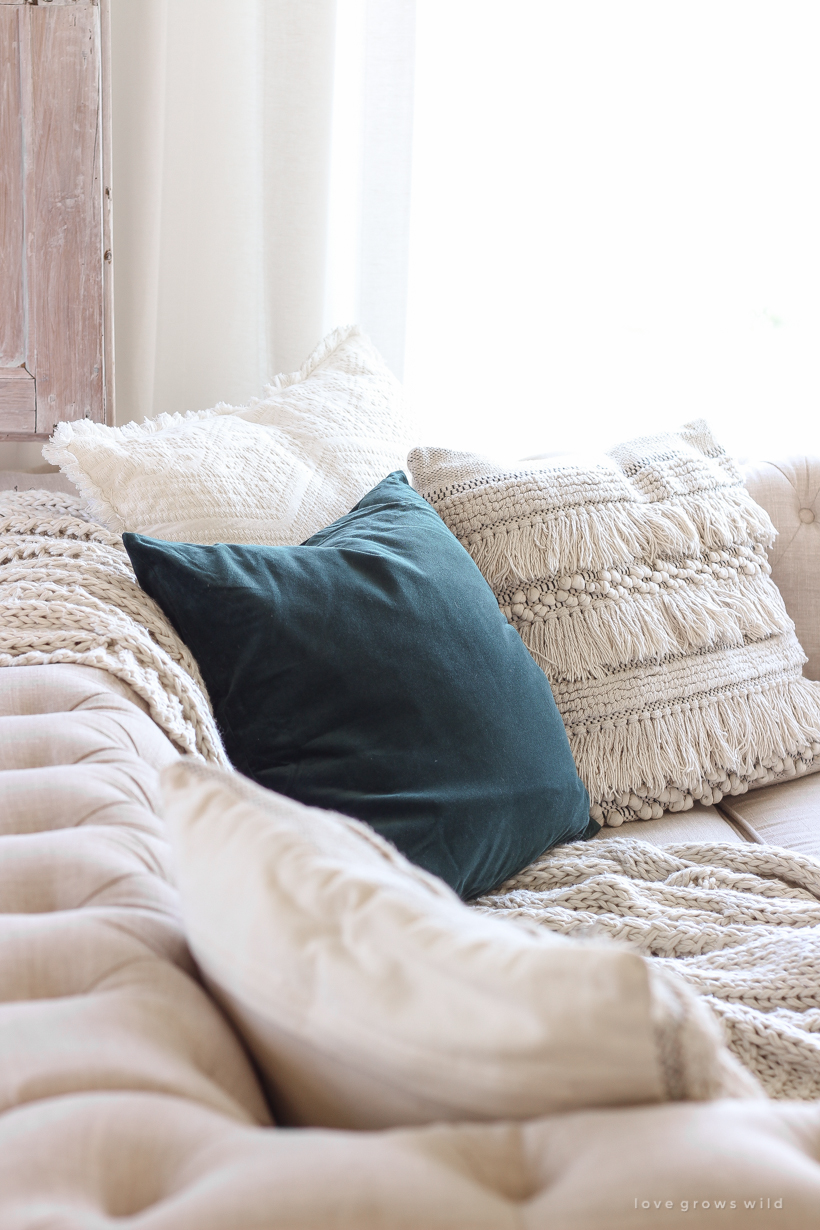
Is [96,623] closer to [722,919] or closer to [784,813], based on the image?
[722,919]

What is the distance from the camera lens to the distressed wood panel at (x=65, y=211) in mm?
1228

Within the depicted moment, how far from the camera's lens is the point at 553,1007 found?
12.9 inches

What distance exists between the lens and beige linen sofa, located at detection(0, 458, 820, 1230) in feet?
0.97

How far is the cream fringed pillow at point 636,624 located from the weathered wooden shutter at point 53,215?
0.48m

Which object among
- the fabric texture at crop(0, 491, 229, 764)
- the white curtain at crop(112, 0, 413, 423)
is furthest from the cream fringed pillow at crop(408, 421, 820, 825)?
the white curtain at crop(112, 0, 413, 423)

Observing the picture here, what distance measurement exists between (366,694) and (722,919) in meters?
0.39

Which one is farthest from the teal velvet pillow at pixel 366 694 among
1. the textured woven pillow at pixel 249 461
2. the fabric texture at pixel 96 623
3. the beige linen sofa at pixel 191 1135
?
the beige linen sofa at pixel 191 1135

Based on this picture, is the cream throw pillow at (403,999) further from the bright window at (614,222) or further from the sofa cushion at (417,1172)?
the bright window at (614,222)

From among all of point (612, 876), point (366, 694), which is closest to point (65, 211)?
point (366, 694)

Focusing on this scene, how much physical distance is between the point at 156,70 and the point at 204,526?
0.92 metres

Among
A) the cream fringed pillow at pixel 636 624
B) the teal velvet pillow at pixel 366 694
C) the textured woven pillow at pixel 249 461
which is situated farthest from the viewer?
the cream fringed pillow at pixel 636 624

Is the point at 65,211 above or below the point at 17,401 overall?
above

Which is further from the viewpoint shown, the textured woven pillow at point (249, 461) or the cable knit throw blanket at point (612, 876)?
the textured woven pillow at point (249, 461)

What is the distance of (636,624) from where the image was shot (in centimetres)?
116
